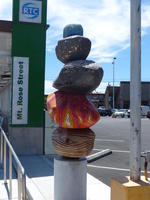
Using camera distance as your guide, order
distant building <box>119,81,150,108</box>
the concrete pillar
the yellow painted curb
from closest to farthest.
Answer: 1. the yellow painted curb
2. the concrete pillar
3. distant building <box>119,81,150,108</box>

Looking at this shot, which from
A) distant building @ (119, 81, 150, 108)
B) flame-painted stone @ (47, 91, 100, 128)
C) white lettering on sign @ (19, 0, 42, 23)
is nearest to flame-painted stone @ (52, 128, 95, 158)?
flame-painted stone @ (47, 91, 100, 128)

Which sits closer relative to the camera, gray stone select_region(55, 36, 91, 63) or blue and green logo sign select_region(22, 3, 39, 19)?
gray stone select_region(55, 36, 91, 63)

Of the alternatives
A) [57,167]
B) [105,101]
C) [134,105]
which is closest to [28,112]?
[57,167]

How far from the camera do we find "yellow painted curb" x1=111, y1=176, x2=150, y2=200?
3.75 metres

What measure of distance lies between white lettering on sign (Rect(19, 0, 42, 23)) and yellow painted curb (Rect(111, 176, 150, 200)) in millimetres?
7013

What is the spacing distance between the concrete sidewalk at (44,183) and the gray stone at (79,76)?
1.90 m

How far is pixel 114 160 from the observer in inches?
381

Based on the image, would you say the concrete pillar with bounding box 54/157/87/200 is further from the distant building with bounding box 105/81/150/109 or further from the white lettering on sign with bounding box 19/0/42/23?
the distant building with bounding box 105/81/150/109

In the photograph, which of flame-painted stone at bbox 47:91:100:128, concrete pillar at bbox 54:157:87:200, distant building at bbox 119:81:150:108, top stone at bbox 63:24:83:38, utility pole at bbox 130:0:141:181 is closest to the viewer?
utility pole at bbox 130:0:141:181

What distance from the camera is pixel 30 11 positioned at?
10.0 m

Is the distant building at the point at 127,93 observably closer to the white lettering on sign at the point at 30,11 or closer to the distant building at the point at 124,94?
the distant building at the point at 124,94

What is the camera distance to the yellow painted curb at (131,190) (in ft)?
12.3

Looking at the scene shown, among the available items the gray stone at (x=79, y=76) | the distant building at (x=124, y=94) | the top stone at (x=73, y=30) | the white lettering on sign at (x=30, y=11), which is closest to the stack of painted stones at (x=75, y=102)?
the gray stone at (x=79, y=76)

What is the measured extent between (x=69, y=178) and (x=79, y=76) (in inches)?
57.7
